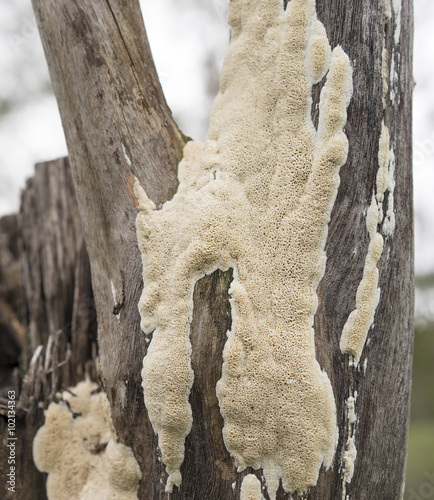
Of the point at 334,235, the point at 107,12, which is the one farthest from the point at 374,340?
the point at 107,12

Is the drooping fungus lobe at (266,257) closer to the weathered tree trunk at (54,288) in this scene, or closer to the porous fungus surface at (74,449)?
the porous fungus surface at (74,449)

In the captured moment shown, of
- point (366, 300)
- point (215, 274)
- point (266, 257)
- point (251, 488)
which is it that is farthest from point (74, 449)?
point (366, 300)

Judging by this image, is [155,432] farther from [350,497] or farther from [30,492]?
[30,492]

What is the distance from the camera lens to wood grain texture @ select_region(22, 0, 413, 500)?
1.37 m

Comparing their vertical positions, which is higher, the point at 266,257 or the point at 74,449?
the point at 266,257

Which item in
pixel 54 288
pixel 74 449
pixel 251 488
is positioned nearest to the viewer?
pixel 251 488

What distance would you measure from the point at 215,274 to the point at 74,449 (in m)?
1.06

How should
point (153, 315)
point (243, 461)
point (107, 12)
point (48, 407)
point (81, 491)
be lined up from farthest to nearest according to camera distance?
point (48, 407) → point (81, 491) → point (107, 12) → point (153, 315) → point (243, 461)

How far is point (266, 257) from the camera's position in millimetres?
1374

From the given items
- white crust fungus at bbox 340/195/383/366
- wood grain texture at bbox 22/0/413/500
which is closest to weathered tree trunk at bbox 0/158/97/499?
wood grain texture at bbox 22/0/413/500

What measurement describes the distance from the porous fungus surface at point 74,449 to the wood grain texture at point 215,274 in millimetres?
382

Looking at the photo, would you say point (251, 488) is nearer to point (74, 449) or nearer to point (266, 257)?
point (266, 257)

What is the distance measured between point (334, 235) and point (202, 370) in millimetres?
580

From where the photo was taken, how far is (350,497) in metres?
1.37
